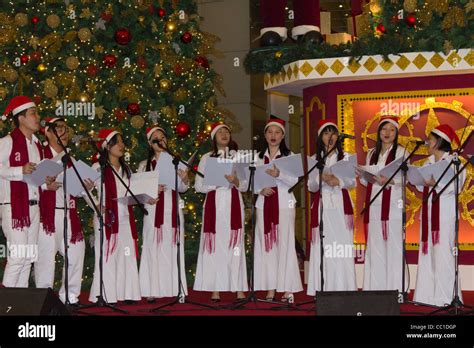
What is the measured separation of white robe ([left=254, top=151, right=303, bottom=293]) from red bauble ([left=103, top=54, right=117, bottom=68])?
259 cm

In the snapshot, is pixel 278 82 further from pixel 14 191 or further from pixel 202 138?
pixel 14 191

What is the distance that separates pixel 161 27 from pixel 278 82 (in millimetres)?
1496

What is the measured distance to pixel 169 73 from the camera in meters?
10.1

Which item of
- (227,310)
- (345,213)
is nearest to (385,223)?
(345,213)

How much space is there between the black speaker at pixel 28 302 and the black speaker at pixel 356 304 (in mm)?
1539

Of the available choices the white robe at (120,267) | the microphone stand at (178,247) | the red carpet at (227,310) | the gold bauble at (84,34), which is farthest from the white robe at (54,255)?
the gold bauble at (84,34)

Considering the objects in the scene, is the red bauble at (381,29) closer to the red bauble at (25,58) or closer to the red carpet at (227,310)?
the red carpet at (227,310)

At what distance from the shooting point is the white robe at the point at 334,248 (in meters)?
7.99

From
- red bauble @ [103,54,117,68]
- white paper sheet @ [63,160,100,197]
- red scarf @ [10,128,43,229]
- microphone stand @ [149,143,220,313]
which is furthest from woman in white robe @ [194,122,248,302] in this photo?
red bauble @ [103,54,117,68]

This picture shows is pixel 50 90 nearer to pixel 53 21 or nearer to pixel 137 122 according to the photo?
pixel 53 21

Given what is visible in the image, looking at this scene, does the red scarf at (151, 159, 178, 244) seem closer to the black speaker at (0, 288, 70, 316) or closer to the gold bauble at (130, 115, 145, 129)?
the gold bauble at (130, 115, 145, 129)

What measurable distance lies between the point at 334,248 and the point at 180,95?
2877 millimetres

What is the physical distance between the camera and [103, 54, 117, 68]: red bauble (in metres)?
9.86
